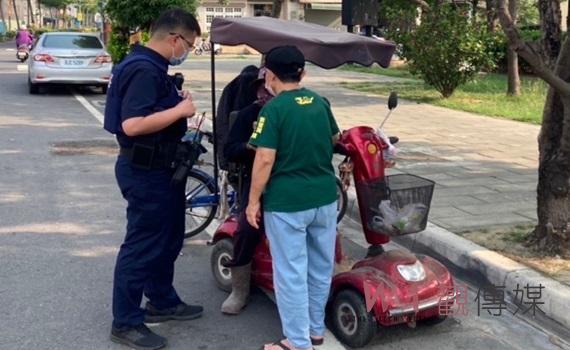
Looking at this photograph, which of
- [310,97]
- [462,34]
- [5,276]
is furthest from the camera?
[462,34]

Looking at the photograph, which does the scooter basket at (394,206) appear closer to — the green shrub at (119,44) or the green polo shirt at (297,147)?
the green polo shirt at (297,147)

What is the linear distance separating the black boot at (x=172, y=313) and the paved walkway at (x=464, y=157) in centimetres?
255

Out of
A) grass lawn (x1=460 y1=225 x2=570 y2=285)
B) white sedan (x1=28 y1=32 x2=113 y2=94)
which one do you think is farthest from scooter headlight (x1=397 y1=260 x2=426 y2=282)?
white sedan (x1=28 y1=32 x2=113 y2=94)

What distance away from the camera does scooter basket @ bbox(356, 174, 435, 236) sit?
4.06 m

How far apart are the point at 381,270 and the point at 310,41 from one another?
147cm

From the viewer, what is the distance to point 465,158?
907 cm

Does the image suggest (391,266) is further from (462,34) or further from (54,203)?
(462,34)

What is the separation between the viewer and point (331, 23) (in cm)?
5462

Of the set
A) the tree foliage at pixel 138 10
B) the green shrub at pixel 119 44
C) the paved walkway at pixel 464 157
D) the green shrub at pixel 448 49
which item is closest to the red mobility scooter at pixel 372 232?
the paved walkway at pixel 464 157

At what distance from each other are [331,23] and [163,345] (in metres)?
52.5

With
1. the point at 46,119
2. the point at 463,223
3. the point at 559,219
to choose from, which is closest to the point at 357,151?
the point at 559,219

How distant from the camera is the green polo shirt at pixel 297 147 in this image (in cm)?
343

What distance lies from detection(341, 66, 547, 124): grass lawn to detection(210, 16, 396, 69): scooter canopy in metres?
8.66

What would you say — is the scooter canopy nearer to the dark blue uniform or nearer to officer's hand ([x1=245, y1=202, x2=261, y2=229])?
the dark blue uniform
